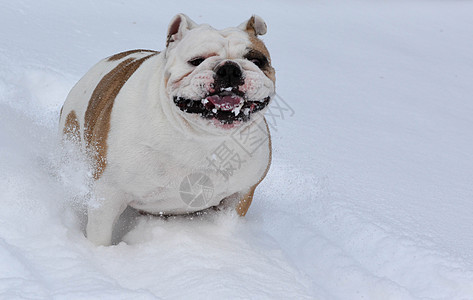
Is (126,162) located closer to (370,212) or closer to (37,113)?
(370,212)

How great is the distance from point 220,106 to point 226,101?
0.04 m

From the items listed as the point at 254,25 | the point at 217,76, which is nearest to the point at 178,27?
the point at 254,25

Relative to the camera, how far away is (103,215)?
3.48m

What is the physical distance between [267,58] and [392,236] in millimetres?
1358

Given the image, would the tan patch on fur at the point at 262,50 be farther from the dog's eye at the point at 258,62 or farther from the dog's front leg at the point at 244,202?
the dog's front leg at the point at 244,202

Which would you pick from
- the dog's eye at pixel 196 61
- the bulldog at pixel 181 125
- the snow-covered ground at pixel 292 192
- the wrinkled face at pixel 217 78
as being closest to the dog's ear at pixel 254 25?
the bulldog at pixel 181 125

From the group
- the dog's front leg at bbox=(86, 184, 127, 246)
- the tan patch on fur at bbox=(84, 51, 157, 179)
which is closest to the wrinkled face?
the tan patch on fur at bbox=(84, 51, 157, 179)

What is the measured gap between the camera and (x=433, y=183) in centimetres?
471

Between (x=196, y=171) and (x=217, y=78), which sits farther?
(x=196, y=171)

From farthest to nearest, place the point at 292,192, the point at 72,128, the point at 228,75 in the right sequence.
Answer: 1. the point at 292,192
2. the point at 72,128
3. the point at 228,75

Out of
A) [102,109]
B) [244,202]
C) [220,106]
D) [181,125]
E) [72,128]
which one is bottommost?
[244,202]

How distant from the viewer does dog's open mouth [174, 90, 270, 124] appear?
9.84 feet

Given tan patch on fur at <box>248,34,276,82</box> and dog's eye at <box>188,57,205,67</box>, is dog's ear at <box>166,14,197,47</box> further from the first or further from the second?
tan patch on fur at <box>248,34,276,82</box>

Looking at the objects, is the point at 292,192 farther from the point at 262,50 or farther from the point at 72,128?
the point at 72,128
